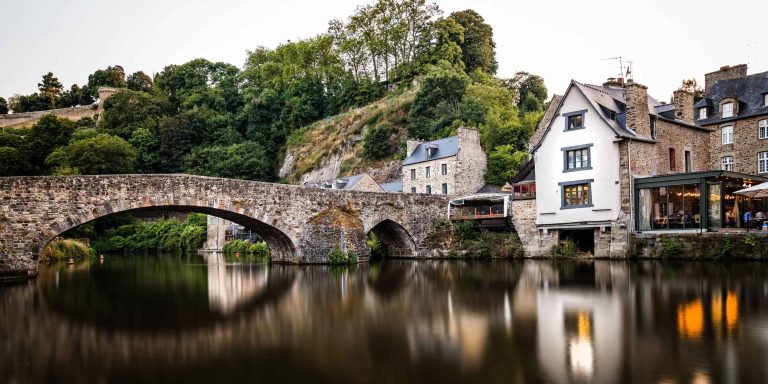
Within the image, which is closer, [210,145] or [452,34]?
[452,34]

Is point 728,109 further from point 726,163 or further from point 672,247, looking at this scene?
point 672,247

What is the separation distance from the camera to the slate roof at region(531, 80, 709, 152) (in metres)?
25.9

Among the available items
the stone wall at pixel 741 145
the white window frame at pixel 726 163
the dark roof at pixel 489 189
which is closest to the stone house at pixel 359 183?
the dark roof at pixel 489 189

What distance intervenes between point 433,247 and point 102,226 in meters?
34.0

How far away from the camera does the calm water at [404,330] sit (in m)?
7.51

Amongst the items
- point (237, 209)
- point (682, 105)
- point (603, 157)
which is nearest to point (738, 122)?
point (682, 105)

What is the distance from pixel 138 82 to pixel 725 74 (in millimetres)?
81777

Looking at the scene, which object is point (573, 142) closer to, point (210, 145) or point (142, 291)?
point (142, 291)

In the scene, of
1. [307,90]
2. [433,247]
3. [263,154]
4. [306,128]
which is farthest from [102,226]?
[433,247]

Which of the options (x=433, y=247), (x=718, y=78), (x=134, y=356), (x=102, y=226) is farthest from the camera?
(x=102, y=226)

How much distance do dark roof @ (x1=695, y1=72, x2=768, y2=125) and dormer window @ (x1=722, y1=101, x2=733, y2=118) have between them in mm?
273

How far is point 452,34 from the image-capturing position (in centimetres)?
6084

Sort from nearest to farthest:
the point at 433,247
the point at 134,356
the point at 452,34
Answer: the point at 134,356 → the point at 433,247 → the point at 452,34

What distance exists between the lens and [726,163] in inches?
1266
